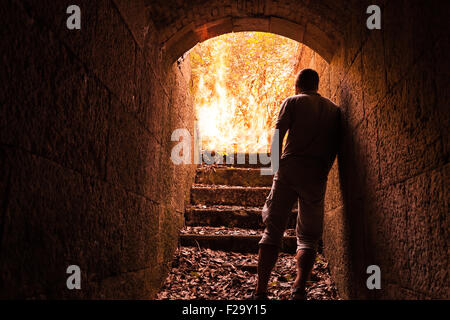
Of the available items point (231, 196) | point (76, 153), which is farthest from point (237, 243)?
point (76, 153)

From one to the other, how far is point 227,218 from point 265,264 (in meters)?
1.84

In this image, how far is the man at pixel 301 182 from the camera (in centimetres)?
269

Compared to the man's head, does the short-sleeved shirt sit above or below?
below

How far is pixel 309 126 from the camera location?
283 cm

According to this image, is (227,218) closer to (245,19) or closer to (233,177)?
(233,177)

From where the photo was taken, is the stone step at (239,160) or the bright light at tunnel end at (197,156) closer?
the bright light at tunnel end at (197,156)

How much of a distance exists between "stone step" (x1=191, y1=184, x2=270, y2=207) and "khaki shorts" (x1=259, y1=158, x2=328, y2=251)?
2169 mm

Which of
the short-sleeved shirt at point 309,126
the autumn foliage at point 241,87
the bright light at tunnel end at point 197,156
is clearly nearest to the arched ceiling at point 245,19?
the short-sleeved shirt at point 309,126

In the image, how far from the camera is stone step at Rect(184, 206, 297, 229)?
14.7ft

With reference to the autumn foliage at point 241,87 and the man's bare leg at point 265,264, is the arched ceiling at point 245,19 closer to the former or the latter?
the man's bare leg at point 265,264

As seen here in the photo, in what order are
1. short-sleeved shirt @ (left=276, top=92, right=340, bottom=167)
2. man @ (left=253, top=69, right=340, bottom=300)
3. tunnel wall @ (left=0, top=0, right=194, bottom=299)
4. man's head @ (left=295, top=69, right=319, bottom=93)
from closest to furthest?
1. tunnel wall @ (left=0, top=0, right=194, bottom=299)
2. man @ (left=253, top=69, right=340, bottom=300)
3. short-sleeved shirt @ (left=276, top=92, right=340, bottom=167)
4. man's head @ (left=295, top=69, right=319, bottom=93)

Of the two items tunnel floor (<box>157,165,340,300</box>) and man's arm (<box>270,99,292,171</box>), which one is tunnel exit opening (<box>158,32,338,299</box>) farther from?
man's arm (<box>270,99,292,171</box>)

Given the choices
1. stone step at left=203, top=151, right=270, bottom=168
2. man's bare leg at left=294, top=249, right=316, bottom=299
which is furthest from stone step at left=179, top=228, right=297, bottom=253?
stone step at left=203, top=151, right=270, bottom=168
